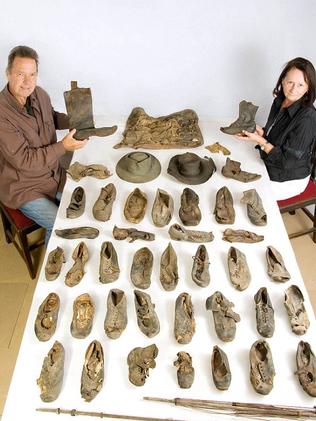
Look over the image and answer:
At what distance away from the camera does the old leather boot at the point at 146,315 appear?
200 centimetres

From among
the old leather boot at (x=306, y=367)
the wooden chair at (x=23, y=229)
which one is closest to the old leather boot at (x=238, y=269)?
the old leather boot at (x=306, y=367)

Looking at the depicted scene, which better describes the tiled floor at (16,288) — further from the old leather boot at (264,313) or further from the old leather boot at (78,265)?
the old leather boot at (264,313)

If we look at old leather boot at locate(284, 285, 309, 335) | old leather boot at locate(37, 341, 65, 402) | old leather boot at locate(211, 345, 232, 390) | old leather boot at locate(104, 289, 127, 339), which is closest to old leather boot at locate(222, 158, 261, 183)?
old leather boot at locate(284, 285, 309, 335)

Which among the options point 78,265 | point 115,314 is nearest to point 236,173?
point 78,265

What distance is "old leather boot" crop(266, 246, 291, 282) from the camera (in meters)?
2.20

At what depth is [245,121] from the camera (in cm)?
307

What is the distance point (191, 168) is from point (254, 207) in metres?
0.49

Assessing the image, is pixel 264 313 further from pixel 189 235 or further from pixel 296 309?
pixel 189 235

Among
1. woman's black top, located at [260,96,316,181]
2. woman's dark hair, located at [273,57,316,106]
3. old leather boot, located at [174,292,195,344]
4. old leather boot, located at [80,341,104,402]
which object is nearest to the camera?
old leather boot, located at [80,341,104,402]

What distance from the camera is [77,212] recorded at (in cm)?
260

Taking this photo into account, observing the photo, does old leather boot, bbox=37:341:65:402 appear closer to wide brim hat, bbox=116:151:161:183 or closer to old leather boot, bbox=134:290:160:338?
old leather boot, bbox=134:290:160:338

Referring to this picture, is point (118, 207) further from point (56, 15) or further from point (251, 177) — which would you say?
point (56, 15)

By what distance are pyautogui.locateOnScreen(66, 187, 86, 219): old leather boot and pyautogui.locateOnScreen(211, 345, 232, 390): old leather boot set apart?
1.11 m

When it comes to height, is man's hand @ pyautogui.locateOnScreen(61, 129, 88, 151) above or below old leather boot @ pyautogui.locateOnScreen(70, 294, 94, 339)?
above
